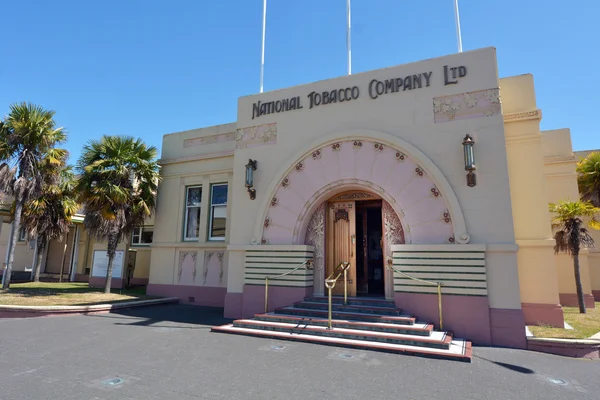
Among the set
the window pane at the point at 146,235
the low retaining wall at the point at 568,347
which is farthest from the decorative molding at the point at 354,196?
the window pane at the point at 146,235

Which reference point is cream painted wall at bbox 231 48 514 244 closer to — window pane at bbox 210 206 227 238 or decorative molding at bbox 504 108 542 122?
decorative molding at bbox 504 108 542 122

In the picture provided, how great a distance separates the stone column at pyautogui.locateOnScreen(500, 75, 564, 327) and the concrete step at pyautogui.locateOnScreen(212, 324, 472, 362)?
298cm

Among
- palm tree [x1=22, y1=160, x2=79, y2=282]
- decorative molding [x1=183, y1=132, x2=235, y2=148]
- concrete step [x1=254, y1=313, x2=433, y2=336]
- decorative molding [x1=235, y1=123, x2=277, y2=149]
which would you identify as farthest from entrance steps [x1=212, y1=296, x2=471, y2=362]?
palm tree [x1=22, y1=160, x2=79, y2=282]

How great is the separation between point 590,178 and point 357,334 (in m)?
14.4

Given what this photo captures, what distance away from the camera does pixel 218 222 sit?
558 inches

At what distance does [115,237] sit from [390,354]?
11.7 metres

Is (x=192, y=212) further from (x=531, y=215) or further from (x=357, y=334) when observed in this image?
(x=531, y=215)

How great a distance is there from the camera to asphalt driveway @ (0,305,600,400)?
15.3 feet

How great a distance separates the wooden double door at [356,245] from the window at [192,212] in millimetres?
6426

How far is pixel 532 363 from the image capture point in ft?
21.1

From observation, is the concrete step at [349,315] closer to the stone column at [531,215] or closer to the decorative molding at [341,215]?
the decorative molding at [341,215]

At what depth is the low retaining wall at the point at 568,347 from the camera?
7.06 m

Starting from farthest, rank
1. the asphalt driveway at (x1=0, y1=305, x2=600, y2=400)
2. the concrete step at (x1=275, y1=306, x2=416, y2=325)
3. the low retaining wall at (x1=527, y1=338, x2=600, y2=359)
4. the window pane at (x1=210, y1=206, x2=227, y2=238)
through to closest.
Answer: the window pane at (x1=210, y1=206, x2=227, y2=238) → the concrete step at (x1=275, y1=306, x2=416, y2=325) → the low retaining wall at (x1=527, y1=338, x2=600, y2=359) → the asphalt driveway at (x1=0, y1=305, x2=600, y2=400)

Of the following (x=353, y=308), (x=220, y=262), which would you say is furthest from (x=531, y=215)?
(x=220, y=262)
